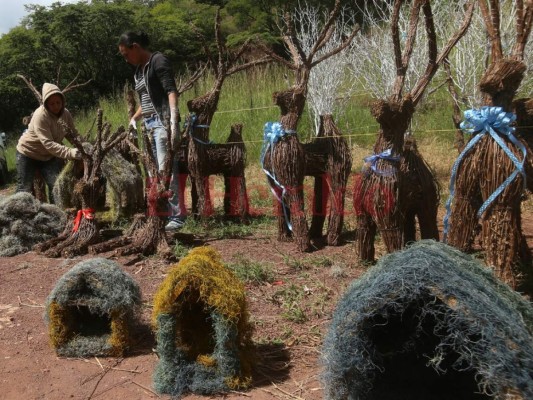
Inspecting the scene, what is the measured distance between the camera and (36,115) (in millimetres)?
6070

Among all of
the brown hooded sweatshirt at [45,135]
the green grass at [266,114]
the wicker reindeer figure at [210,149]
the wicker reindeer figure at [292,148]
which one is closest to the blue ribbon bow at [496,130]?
the wicker reindeer figure at [292,148]

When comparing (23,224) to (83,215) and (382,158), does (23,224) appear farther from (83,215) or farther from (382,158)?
(382,158)

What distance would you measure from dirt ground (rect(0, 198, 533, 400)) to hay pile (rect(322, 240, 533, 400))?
46 cm

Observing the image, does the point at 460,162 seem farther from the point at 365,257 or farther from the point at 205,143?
the point at 205,143

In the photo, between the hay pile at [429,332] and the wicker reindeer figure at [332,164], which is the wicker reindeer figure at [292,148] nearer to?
the wicker reindeer figure at [332,164]

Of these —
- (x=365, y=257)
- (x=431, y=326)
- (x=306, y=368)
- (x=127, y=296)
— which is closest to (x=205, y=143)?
(x=365, y=257)

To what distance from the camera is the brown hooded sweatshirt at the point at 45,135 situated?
587 centimetres

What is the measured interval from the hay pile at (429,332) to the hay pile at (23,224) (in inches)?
171

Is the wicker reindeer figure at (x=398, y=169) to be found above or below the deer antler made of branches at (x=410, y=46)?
below

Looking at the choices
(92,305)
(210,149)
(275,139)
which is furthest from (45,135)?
(92,305)

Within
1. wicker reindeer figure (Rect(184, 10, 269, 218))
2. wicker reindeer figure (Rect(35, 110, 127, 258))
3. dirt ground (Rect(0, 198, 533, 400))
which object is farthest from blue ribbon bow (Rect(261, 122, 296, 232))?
wicker reindeer figure (Rect(35, 110, 127, 258))

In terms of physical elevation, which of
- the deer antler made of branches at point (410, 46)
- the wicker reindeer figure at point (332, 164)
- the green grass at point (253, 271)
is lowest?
the green grass at point (253, 271)

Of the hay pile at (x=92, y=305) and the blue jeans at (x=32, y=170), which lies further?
the blue jeans at (x=32, y=170)

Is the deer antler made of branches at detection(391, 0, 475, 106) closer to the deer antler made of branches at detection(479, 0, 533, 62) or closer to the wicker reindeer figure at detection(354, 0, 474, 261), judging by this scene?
the wicker reindeer figure at detection(354, 0, 474, 261)
